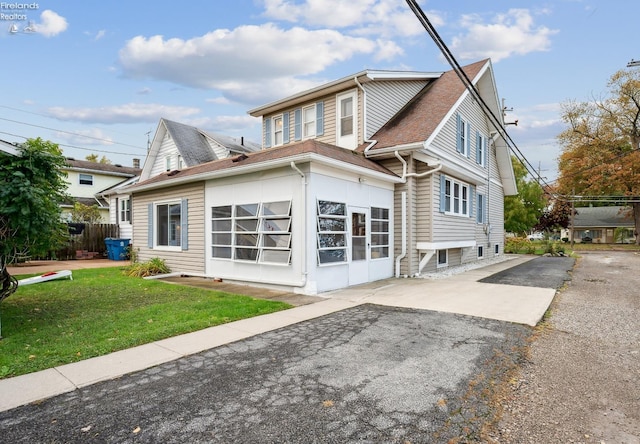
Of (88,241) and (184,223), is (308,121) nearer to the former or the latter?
(184,223)

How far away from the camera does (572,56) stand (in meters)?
10.8

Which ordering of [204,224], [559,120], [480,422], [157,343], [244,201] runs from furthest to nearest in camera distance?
[559,120] → [204,224] → [244,201] → [157,343] → [480,422]

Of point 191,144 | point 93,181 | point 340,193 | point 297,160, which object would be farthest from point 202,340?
point 93,181

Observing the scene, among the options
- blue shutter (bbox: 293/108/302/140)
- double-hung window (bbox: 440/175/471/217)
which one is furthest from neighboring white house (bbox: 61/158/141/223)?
double-hung window (bbox: 440/175/471/217)

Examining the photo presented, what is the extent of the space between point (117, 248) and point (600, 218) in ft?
188

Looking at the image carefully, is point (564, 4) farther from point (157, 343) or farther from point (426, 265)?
point (157, 343)

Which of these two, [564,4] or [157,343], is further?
[564,4]

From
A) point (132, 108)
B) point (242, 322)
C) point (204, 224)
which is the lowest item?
point (242, 322)

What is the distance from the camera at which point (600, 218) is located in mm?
48312

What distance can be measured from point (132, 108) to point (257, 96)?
1548 centimetres

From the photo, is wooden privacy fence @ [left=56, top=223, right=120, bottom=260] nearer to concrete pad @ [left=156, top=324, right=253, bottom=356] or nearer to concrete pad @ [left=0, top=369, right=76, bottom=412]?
concrete pad @ [left=156, top=324, right=253, bottom=356]

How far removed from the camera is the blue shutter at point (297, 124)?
45.1ft

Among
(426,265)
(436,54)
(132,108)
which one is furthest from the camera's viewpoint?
(132,108)

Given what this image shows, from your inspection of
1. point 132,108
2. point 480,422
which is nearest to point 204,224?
point 480,422
